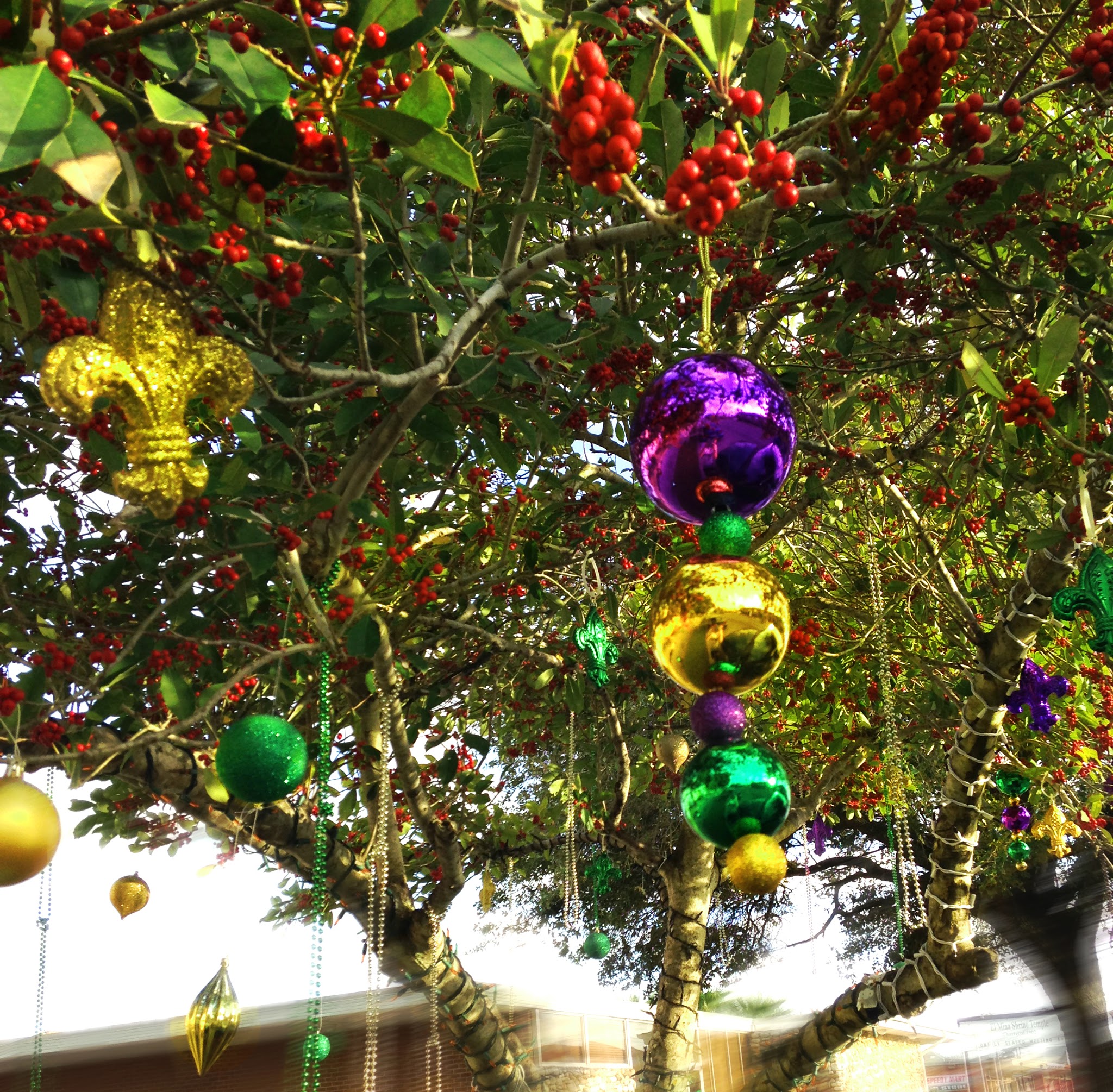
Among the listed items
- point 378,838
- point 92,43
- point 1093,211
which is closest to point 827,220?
point 1093,211

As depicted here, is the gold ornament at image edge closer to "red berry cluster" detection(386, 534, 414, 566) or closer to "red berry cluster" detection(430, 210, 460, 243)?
"red berry cluster" detection(430, 210, 460, 243)

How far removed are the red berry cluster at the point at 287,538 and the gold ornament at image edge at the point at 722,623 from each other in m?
1.04

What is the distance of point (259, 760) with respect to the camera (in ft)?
6.11

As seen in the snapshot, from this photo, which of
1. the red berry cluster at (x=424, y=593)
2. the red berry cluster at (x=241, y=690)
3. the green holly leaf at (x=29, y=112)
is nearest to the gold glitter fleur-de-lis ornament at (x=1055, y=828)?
the red berry cluster at (x=424, y=593)

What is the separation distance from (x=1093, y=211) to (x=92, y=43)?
262 cm

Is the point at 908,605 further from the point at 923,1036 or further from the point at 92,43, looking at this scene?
the point at 923,1036

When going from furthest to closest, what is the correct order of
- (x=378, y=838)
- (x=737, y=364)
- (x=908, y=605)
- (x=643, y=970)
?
(x=643, y=970)
(x=908, y=605)
(x=378, y=838)
(x=737, y=364)

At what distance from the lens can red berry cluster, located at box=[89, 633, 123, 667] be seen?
258 centimetres

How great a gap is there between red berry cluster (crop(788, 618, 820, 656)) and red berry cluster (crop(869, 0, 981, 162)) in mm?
2925

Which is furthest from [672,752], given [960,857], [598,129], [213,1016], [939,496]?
[598,129]

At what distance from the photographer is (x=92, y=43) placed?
1.24m

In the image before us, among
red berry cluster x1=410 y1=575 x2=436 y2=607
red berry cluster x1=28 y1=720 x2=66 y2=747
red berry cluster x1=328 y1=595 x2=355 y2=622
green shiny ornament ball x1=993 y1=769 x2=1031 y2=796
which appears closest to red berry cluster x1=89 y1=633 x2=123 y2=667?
red berry cluster x1=28 y1=720 x2=66 y2=747

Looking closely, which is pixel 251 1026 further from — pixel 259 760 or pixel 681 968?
pixel 259 760

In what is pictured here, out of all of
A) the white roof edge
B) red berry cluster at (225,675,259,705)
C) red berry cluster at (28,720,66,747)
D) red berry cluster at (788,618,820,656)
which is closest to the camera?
red berry cluster at (28,720,66,747)
